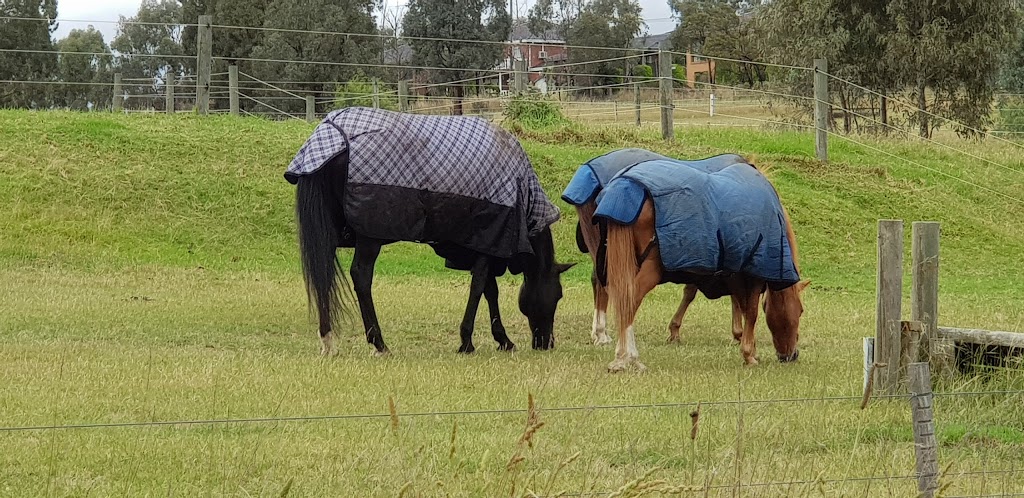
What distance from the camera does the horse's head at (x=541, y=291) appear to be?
11.1 m

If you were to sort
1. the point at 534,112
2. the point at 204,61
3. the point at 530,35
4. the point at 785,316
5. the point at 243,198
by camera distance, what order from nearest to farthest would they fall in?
the point at 785,316 → the point at 243,198 → the point at 204,61 → the point at 534,112 → the point at 530,35

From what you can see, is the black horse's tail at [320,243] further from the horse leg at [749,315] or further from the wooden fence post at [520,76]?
the wooden fence post at [520,76]

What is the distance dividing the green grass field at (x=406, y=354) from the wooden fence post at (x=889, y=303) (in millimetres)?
313

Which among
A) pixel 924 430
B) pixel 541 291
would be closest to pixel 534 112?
pixel 541 291

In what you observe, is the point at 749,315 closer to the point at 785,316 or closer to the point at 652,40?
the point at 785,316

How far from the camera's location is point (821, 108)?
70.5 ft

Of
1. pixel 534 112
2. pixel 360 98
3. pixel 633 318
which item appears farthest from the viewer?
pixel 360 98

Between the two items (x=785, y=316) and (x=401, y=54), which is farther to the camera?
(x=401, y=54)

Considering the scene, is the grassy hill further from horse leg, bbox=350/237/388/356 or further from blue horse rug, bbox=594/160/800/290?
blue horse rug, bbox=594/160/800/290

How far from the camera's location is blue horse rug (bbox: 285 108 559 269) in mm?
9633

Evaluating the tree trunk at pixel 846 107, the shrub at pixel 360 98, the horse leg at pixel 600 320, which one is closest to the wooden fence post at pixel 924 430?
the horse leg at pixel 600 320

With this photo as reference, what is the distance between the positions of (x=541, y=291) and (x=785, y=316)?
2.28 m

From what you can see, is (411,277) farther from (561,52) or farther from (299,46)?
(561,52)

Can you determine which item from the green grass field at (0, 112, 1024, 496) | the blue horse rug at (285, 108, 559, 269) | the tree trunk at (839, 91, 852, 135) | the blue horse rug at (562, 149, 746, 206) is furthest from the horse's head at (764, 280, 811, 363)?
the tree trunk at (839, 91, 852, 135)
